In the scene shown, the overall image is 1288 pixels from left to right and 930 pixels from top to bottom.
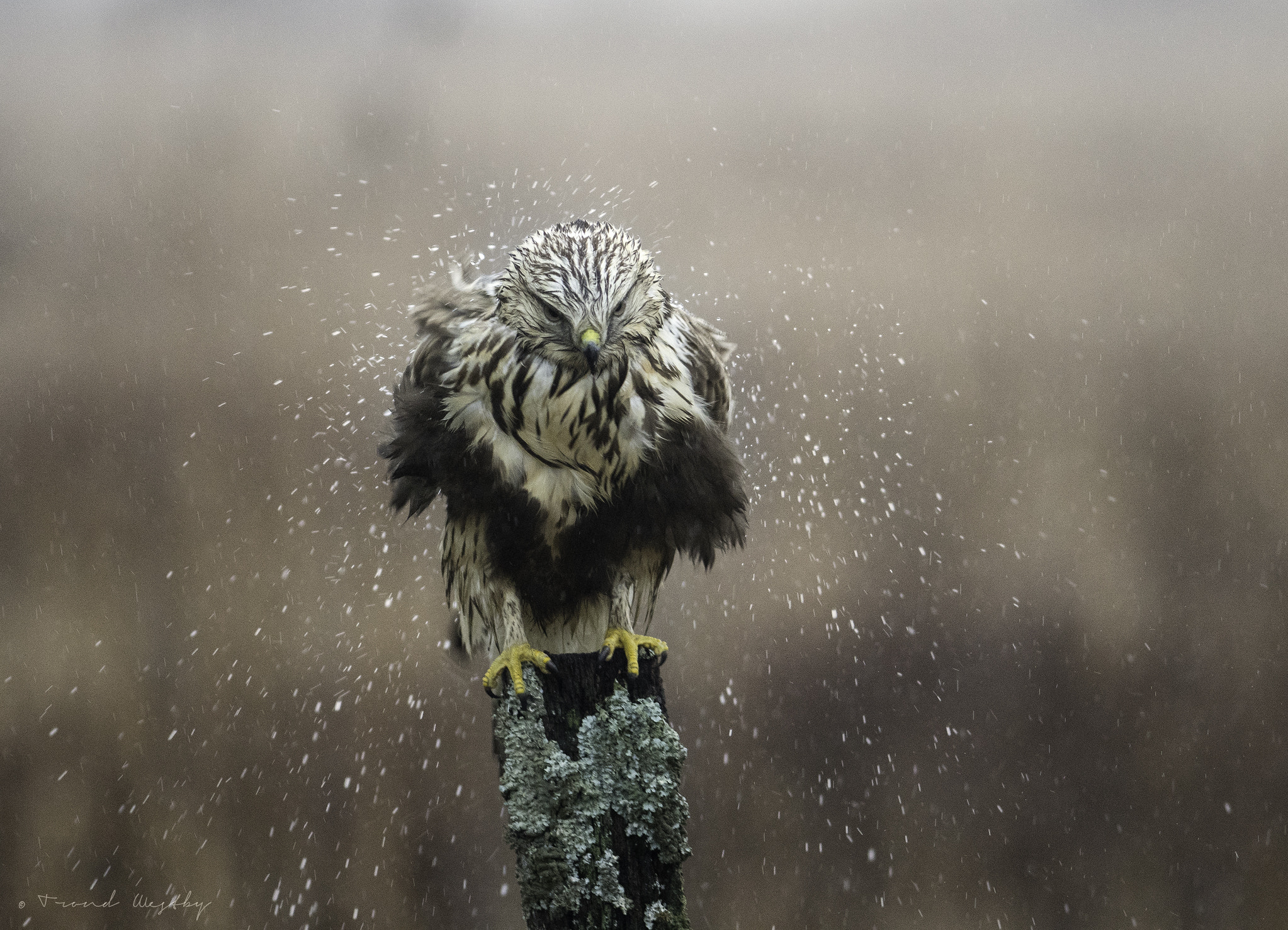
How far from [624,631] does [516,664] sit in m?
0.17

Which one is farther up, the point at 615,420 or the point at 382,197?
the point at 382,197

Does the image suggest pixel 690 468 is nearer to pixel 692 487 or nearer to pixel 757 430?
pixel 692 487

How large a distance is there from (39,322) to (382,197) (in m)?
0.72

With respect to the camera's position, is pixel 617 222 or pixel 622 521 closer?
pixel 622 521

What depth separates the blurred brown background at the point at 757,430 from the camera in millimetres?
1814

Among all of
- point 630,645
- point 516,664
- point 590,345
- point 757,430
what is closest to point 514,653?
point 516,664

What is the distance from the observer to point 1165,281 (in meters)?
1.96

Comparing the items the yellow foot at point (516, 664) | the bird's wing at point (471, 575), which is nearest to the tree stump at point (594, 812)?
the yellow foot at point (516, 664)

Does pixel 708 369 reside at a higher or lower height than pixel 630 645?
higher

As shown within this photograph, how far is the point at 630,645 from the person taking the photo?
1299 mm

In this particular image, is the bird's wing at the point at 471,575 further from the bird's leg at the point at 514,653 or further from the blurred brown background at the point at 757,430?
the blurred brown background at the point at 757,430

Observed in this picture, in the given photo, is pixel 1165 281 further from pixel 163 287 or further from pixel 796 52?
pixel 163 287

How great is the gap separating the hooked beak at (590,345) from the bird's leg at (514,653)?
1.31ft

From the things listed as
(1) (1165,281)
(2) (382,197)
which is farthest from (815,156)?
(2) (382,197)
